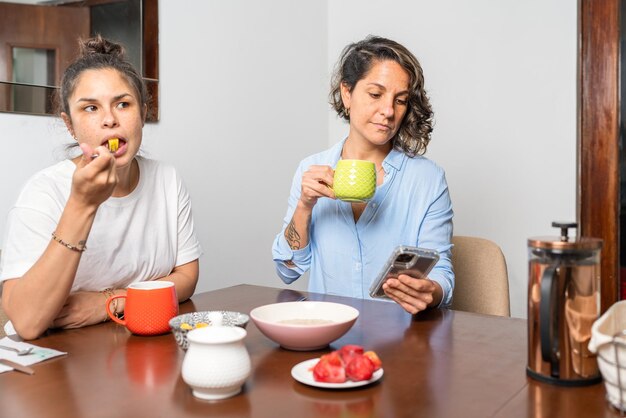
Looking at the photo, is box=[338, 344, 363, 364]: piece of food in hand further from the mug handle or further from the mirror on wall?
the mirror on wall

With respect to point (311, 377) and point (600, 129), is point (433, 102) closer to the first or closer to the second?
point (600, 129)

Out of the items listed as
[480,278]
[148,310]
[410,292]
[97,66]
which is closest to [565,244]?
[410,292]

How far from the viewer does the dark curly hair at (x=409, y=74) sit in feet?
5.91

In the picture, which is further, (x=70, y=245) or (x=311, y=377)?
(x=70, y=245)

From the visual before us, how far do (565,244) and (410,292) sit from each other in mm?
465

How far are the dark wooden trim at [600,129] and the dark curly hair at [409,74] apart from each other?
0.99m

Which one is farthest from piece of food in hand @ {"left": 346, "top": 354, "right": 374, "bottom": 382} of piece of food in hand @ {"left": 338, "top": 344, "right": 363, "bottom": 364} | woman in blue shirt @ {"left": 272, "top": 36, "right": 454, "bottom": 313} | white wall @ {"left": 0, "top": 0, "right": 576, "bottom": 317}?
white wall @ {"left": 0, "top": 0, "right": 576, "bottom": 317}

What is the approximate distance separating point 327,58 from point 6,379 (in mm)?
2569

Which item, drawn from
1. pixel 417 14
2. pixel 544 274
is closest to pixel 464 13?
pixel 417 14

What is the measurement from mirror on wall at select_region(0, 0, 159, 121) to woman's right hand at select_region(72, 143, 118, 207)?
849 millimetres

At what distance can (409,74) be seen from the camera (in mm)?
1799

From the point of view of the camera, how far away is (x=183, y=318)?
113 centimetres

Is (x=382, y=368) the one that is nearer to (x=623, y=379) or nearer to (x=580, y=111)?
(x=623, y=379)

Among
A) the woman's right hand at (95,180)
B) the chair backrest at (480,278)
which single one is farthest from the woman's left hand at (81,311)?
the chair backrest at (480,278)
